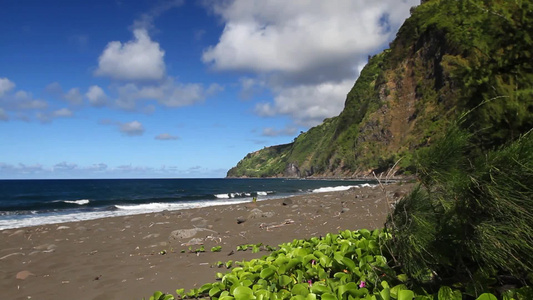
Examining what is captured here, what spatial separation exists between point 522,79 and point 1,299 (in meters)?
8.51

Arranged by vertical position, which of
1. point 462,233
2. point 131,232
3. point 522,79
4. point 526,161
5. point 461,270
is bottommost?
point 131,232

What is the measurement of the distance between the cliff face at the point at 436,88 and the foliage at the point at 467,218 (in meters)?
0.35

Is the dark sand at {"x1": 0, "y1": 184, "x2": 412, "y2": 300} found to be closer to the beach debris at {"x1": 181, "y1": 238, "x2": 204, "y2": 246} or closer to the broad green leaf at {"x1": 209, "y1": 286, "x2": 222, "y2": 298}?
the beach debris at {"x1": 181, "y1": 238, "x2": 204, "y2": 246}

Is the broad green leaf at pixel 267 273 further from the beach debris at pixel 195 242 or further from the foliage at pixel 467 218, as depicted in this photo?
the beach debris at pixel 195 242

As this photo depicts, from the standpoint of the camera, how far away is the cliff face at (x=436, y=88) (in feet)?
16.2

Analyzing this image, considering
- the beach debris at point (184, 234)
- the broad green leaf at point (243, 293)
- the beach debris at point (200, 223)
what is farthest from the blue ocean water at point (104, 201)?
the broad green leaf at point (243, 293)

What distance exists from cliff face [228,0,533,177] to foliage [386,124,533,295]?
348 mm

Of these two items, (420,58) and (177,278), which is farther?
(420,58)

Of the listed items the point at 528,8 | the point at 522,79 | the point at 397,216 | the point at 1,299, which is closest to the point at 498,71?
the point at 522,79

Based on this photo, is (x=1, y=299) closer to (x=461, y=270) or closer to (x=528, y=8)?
(x=461, y=270)

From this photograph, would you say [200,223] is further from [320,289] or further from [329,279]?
[320,289]

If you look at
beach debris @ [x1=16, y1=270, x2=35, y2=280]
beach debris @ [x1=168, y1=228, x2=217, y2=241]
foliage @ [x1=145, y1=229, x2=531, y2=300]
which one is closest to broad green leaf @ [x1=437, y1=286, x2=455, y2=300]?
foliage @ [x1=145, y1=229, x2=531, y2=300]

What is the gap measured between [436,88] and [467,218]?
82005 mm

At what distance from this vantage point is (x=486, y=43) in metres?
5.79
